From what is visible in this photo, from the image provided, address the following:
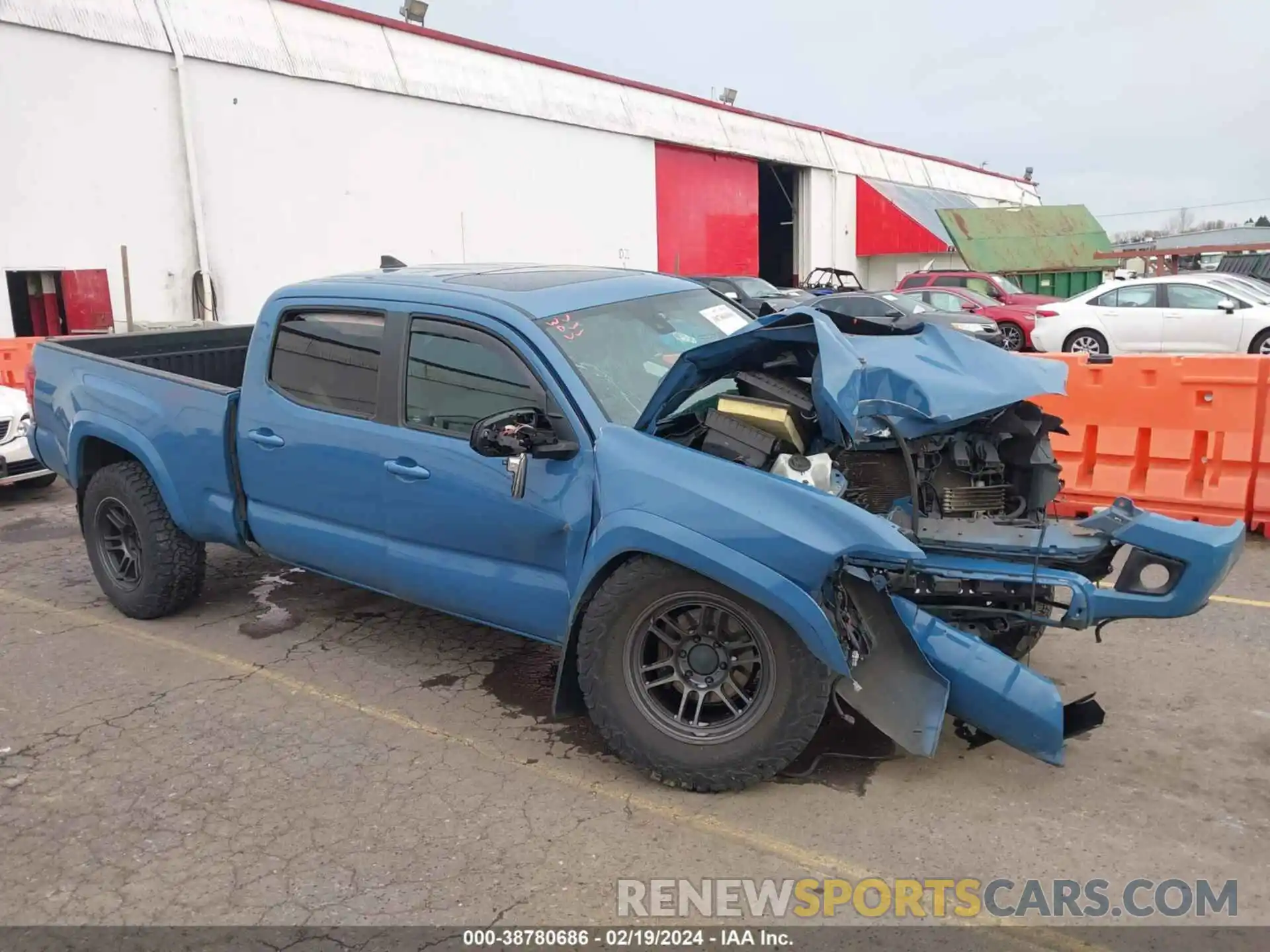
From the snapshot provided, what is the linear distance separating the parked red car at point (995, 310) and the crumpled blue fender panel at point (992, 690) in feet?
54.7

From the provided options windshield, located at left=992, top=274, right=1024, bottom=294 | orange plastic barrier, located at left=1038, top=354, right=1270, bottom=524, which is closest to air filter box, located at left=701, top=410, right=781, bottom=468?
orange plastic barrier, located at left=1038, top=354, right=1270, bottom=524

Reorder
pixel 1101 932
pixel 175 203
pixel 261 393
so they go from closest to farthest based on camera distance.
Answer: pixel 1101 932, pixel 261 393, pixel 175 203

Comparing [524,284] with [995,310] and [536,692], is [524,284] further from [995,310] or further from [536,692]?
[995,310]

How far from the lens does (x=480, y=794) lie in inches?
143

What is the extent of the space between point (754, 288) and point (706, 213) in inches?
445

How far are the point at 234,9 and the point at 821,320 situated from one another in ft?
55.3

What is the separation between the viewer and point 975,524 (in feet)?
12.2

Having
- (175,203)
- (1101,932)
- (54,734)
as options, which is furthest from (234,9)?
(1101,932)

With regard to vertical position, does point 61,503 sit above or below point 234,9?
below

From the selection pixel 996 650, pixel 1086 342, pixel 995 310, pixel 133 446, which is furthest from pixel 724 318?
pixel 995 310

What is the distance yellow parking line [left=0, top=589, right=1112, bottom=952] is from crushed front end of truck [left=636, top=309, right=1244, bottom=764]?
540 millimetres

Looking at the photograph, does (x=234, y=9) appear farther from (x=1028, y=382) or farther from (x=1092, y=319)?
(x=1028, y=382)

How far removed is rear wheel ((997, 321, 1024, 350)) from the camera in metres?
19.3

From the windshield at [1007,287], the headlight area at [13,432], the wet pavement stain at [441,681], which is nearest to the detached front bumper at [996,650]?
the wet pavement stain at [441,681]
